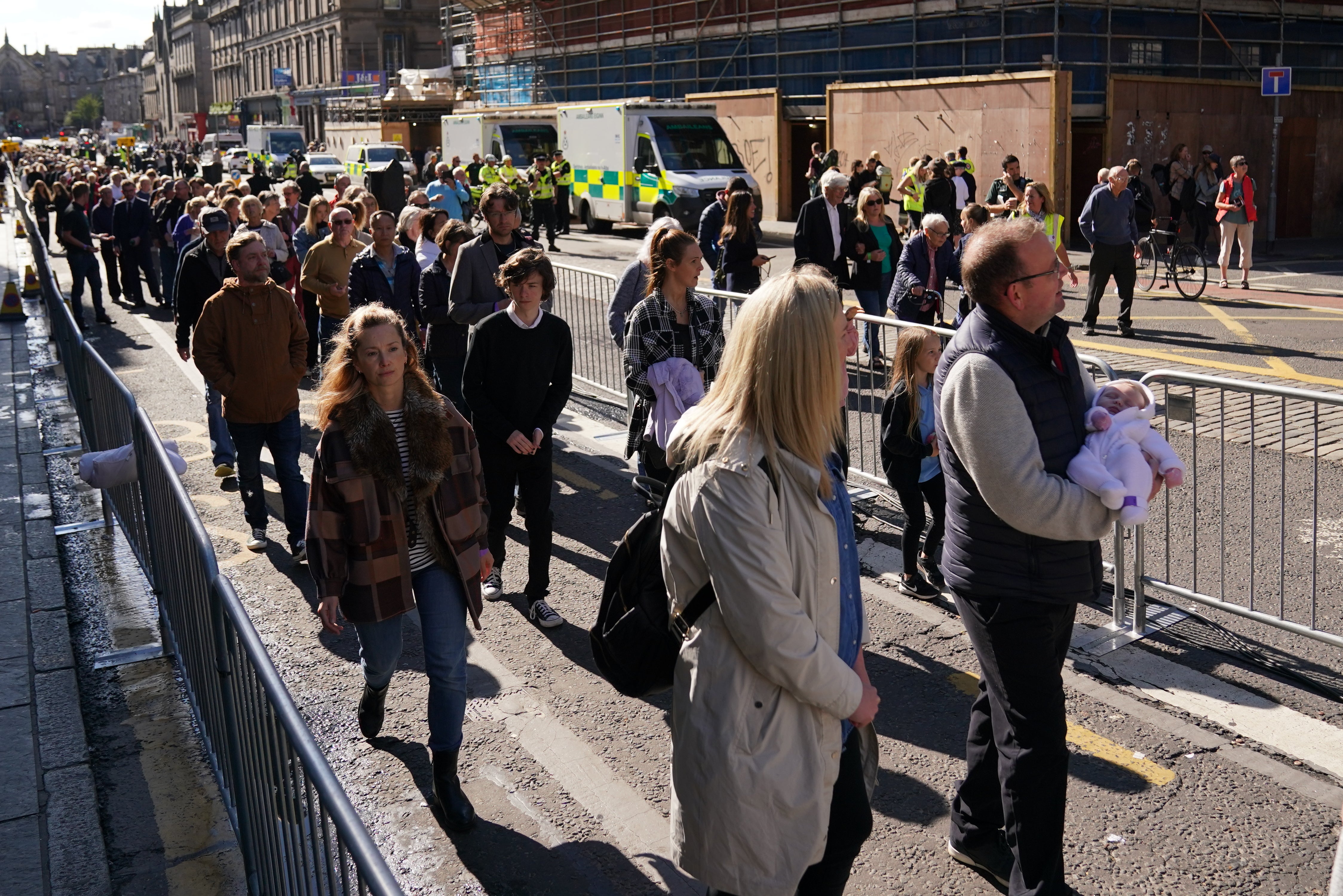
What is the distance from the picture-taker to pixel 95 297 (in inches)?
665

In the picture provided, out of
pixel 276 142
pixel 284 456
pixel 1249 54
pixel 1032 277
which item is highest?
pixel 276 142

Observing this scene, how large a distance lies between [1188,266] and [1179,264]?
0.11 meters

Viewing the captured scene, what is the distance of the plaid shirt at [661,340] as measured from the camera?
5.87 metres

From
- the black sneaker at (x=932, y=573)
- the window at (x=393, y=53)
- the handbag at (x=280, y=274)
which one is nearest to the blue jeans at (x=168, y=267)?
the handbag at (x=280, y=274)

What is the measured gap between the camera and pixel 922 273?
36.6 ft

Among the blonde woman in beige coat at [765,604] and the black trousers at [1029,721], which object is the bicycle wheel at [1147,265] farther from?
the blonde woman in beige coat at [765,604]

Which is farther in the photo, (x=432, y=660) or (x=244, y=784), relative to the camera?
(x=432, y=660)

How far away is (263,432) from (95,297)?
1101 cm

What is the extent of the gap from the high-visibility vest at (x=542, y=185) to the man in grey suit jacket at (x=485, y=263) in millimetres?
18741

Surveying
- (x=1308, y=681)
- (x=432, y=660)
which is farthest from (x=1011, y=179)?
(x=432, y=660)

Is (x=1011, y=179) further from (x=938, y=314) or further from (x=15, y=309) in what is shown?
(x=15, y=309)

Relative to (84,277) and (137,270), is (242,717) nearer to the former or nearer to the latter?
(84,277)

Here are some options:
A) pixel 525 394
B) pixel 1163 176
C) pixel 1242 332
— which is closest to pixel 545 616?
pixel 525 394

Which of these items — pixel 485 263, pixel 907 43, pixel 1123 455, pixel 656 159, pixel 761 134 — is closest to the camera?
pixel 1123 455
